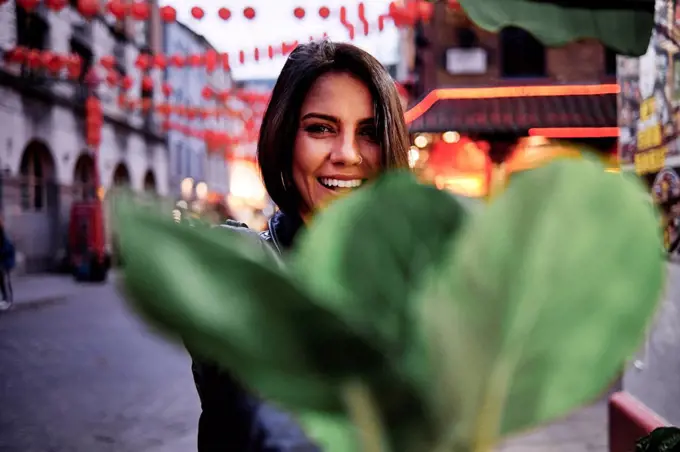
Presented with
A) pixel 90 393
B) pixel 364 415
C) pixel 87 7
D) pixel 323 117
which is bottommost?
pixel 90 393

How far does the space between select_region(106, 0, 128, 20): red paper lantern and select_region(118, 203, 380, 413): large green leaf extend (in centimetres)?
730

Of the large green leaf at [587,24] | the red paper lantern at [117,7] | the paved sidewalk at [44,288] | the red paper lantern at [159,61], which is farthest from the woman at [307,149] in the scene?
the red paper lantern at [159,61]

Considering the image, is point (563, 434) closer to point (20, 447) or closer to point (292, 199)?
point (292, 199)

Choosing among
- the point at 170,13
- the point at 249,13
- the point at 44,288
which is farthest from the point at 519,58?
the point at 44,288

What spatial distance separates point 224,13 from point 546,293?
719 cm

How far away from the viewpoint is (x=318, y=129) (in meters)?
0.54

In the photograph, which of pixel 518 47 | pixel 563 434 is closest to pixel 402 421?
pixel 563 434

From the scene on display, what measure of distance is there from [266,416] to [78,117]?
1195cm

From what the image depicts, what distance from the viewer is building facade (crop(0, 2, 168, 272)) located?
9.50 m

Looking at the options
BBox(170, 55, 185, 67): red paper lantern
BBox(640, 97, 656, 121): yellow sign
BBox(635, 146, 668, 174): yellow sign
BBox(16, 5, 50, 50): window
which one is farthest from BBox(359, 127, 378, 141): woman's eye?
BBox(16, 5, 50, 50): window

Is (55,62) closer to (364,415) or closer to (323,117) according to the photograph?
(323,117)

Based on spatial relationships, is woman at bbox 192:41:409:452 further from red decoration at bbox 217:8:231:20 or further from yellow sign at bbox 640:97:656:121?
red decoration at bbox 217:8:231:20

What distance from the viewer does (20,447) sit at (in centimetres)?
294

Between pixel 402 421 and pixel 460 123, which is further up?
pixel 460 123
